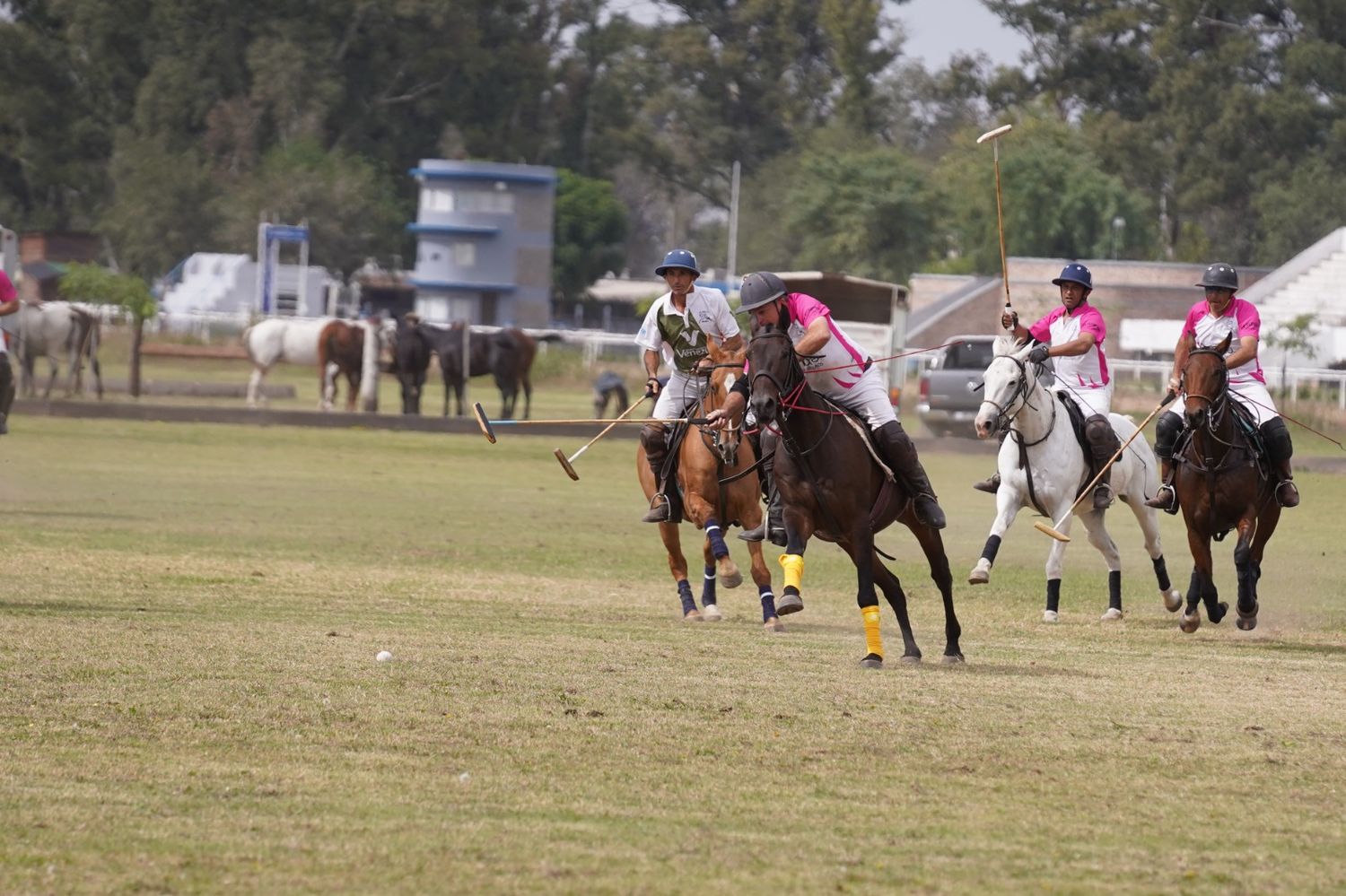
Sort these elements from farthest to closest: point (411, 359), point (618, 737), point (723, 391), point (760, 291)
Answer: point (411, 359) < point (723, 391) < point (760, 291) < point (618, 737)

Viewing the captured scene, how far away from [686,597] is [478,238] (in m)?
72.6

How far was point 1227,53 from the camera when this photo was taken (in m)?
87.0

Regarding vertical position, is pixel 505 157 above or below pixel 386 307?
above

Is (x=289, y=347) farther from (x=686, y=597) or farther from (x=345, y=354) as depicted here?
(x=686, y=597)

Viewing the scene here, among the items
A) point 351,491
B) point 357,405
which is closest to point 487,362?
point 357,405

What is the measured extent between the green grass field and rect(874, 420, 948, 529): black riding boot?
83cm

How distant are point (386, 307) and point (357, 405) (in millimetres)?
58766

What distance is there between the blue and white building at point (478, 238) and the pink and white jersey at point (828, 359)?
73.6 metres

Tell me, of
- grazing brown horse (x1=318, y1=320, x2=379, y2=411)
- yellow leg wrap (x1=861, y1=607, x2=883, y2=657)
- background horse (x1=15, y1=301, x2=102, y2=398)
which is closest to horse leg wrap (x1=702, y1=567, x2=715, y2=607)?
yellow leg wrap (x1=861, y1=607, x2=883, y2=657)

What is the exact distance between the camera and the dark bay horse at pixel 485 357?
135 ft

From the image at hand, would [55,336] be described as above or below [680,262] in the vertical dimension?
below

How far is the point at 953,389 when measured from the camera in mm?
37812

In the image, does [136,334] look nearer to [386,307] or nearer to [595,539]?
[595,539]

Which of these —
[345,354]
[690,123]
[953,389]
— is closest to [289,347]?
[345,354]
